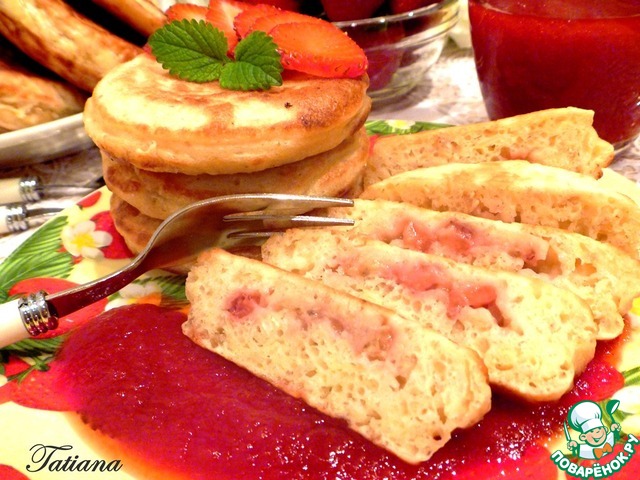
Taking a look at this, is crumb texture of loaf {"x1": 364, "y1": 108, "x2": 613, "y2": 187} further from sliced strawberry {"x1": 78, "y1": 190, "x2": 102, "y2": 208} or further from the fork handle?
the fork handle

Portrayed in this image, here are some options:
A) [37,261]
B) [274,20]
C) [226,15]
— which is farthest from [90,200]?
[274,20]

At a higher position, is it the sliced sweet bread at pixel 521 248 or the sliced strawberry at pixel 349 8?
the sliced strawberry at pixel 349 8

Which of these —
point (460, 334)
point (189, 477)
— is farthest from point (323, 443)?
point (460, 334)

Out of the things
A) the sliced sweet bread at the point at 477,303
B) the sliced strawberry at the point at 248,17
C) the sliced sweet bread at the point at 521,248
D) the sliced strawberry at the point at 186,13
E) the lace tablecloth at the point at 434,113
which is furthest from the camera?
the lace tablecloth at the point at 434,113

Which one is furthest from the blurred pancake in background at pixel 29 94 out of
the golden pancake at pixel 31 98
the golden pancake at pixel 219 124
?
the golden pancake at pixel 219 124

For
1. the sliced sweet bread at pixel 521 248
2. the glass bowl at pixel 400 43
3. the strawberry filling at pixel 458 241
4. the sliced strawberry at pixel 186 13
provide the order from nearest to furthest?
the sliced sweet bread at pixel 521 248 < the strawberry filling at pixel 458 241 < the sliced strawberry at pixel 186 13 < the glass bowl at pixel 400 43

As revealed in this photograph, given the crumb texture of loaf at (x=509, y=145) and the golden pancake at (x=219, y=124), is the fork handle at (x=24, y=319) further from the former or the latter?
the crumb texture of loaf at (x=509, y=145)

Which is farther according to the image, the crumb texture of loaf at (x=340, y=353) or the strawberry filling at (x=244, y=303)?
the strawberry filling at (x=244, y=303)

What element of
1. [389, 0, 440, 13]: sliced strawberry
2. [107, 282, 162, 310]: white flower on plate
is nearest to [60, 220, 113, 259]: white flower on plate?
[107, 282, 162, 310]: white flower on plate
